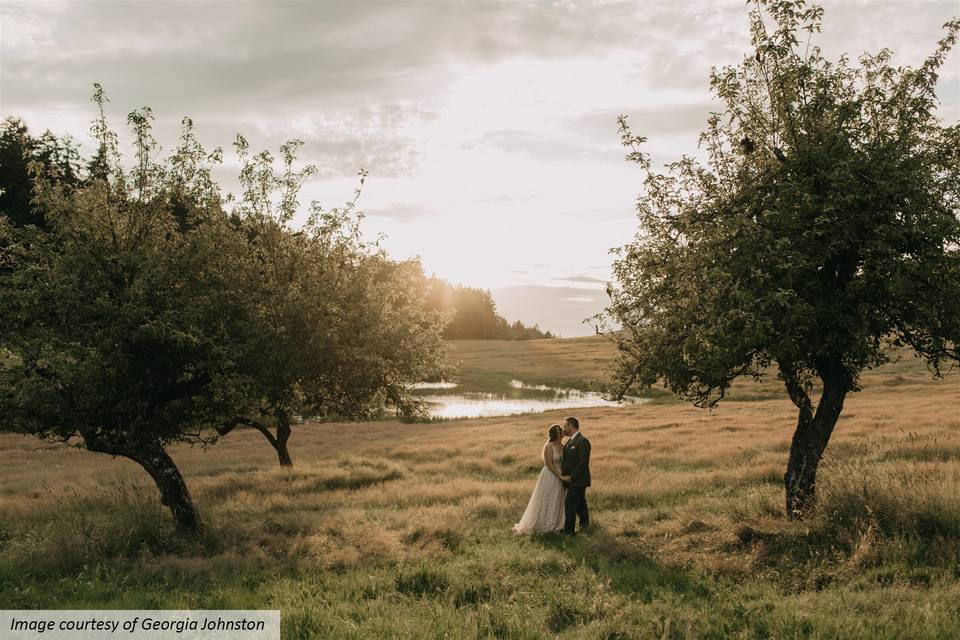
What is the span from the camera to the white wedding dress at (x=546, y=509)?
579 inches

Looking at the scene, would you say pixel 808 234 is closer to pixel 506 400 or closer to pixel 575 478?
pixel 575 478

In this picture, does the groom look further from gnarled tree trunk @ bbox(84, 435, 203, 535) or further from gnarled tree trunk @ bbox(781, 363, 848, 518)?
gnarled tree trunk @ bbox(84, 435, 203, 535)

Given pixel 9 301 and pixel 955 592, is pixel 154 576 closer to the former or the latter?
pixel 9 301

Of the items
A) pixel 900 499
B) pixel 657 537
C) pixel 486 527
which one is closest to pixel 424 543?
pixel 486 527

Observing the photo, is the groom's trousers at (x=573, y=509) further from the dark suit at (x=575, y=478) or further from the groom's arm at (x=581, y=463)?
the groom's arm at (x=581, y=463)

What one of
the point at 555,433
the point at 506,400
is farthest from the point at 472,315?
A: the point at 555,433

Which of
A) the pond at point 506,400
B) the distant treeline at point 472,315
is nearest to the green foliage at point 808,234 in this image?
the pond at point 506,400

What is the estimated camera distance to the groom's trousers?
14523 millimetres

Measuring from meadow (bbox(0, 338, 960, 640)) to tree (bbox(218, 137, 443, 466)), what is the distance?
11.9 ft

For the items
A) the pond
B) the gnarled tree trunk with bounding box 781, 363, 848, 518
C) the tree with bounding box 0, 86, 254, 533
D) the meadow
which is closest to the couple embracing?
the meadow

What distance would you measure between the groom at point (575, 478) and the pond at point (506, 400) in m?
46.4

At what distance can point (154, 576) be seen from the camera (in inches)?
470

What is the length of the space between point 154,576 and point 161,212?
873 cm

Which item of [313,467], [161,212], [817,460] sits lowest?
[313,467]
